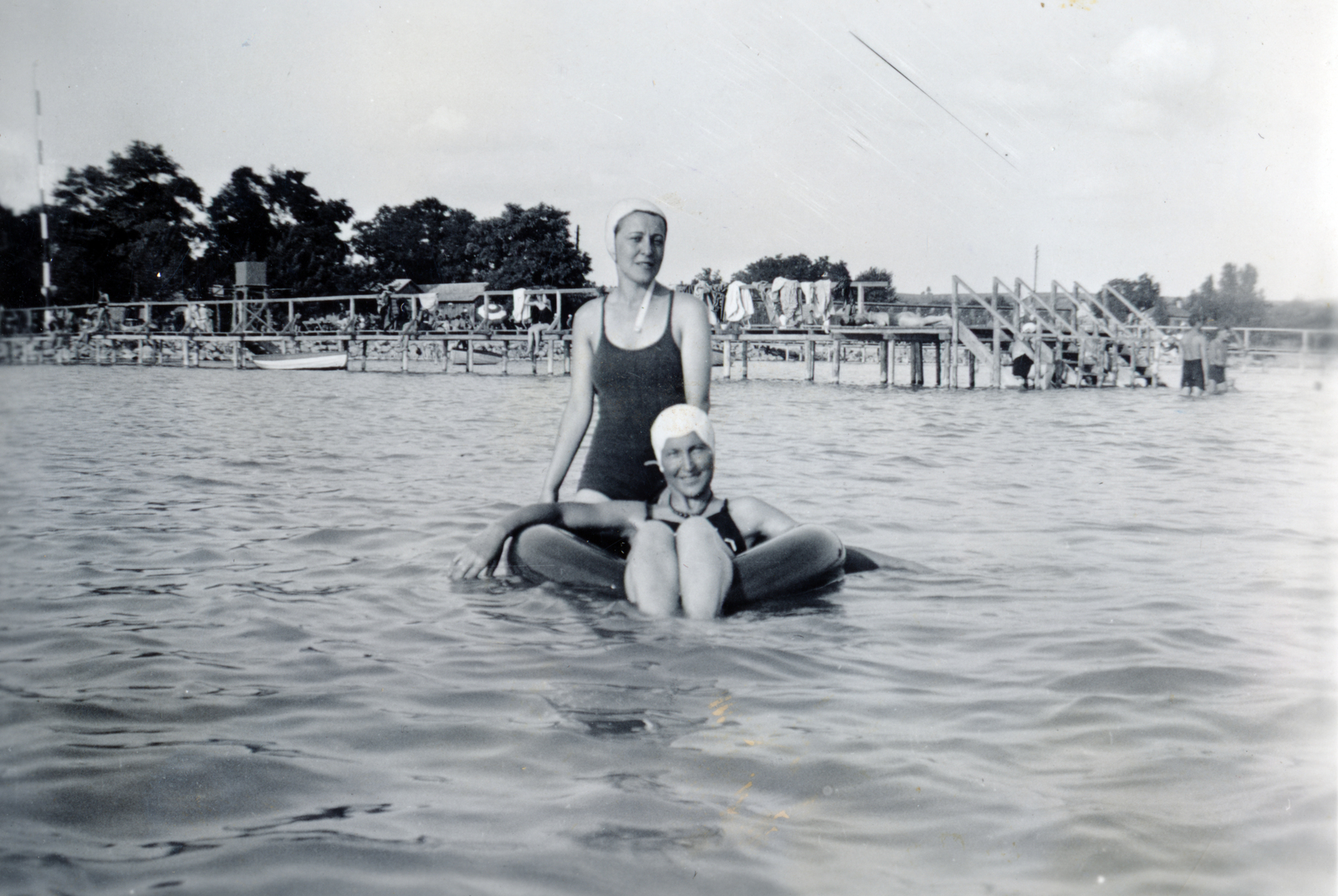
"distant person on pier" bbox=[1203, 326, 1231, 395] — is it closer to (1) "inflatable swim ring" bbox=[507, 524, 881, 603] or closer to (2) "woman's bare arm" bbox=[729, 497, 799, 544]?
(2) "woman's bare arm" bbox=[729, 497, 799, 544]

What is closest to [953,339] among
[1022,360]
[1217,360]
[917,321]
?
[1022,360]

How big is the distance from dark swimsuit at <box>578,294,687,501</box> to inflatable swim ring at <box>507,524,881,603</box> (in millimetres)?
379

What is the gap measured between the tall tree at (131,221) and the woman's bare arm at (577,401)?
3.95 m

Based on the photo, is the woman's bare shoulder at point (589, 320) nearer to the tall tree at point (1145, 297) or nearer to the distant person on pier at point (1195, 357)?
the distant person on pier at point (1195, 357)

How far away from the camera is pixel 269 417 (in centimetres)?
1797

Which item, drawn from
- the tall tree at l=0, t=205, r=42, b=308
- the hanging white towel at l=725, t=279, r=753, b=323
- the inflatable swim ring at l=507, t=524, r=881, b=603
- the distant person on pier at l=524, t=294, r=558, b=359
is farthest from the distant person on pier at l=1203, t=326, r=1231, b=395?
the tall tree at l=0, t=205, r=42, b=308

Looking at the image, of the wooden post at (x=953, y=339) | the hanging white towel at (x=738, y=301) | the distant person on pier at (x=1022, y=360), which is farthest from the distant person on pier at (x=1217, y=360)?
the hanging white towel at (x=738, y=301)

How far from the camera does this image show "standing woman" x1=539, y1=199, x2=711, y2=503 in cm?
540

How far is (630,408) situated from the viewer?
558cm

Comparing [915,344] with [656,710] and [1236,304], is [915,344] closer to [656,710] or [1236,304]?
[1236,304]

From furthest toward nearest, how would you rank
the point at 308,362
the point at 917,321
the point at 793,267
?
the point at 793,267, the point at 308,362, the point at 917,321

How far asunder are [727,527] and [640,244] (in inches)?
54.1

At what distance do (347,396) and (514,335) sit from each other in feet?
48.4

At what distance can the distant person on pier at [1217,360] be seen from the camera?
24.2 meters
